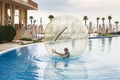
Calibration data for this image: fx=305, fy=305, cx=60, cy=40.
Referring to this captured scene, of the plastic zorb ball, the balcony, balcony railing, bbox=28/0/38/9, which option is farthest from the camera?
balcony railing, bbox=28/0/38/9

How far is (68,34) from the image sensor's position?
13.5 metres

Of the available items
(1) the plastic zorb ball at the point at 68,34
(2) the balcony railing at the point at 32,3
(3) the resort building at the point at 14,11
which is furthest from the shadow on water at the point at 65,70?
(2) the balcony railing at the point at 32,3

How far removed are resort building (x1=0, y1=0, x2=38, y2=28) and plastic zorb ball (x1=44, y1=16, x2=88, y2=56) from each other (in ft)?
49.6

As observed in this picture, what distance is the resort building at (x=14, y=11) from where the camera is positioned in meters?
28.5

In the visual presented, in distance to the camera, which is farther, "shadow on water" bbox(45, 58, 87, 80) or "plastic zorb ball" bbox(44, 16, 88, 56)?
"plastic zorb ball" bbox(44, 16, 88, 56)

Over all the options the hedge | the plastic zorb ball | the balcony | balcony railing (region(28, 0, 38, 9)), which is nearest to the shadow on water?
the plastic zorb ball

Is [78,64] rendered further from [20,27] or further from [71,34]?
[20,27]

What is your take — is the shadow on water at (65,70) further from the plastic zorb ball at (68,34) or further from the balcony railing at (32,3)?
the balcony railing at (32,3)

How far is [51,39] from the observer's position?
542 inches

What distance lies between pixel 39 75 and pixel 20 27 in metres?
23.0

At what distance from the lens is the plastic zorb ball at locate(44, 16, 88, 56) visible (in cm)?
1347

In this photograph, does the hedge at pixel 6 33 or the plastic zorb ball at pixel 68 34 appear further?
the hedge at pixel 6 33

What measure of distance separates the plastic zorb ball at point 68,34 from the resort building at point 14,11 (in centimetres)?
1511

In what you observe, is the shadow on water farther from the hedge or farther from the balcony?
the balcony
